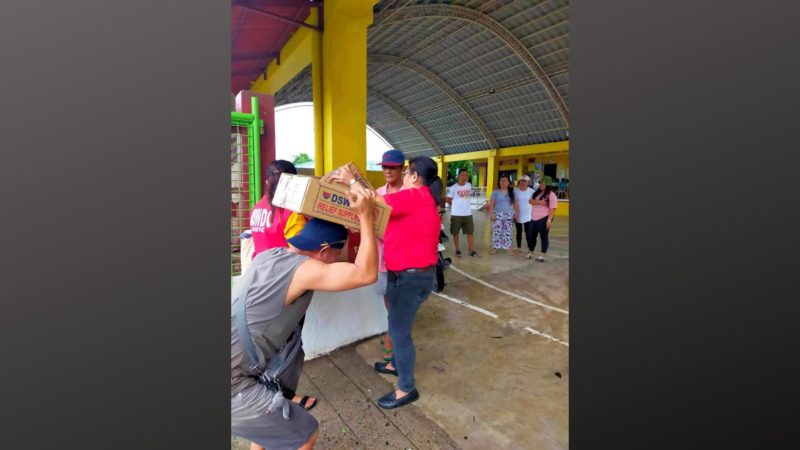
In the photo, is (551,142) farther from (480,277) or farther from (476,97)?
(480,277)

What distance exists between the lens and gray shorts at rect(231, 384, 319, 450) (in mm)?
1471

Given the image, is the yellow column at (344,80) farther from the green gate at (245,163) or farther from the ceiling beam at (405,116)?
the ceiling beam at (405,116)

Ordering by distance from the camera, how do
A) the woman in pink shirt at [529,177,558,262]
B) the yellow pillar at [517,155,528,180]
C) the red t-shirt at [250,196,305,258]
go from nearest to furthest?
the red t-shirt at [250,196,305,258] → the woman in pink shirt at [529,177,558,262] → the yellow pillar at [517,155,528,180]

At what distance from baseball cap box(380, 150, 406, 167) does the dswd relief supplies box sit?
1418 mm

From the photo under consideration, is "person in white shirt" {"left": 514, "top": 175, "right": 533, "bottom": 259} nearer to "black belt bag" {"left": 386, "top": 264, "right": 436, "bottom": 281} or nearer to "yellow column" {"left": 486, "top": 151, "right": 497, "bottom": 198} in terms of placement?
"black belt bag" {"left": 386, "top": 264, "right": 436, "bottom": 281}

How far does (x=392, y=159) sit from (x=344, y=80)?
338 centimetres

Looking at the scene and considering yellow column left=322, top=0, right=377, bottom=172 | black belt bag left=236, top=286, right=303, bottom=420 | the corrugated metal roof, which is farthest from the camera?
the corrugated metal roof

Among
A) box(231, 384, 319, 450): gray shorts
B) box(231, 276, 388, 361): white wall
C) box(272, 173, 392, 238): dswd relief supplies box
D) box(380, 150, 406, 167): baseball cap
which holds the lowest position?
box(231, 276, 388, 361): white wall

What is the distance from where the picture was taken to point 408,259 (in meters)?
2.56

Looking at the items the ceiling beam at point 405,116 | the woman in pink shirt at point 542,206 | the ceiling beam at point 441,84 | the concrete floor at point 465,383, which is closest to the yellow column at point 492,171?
the ceiling beam at point 441,84

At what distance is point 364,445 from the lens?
228 cm

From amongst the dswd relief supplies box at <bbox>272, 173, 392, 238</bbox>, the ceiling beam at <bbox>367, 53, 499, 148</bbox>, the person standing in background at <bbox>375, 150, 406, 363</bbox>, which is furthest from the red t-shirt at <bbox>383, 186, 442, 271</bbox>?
the ceiling beam at <bbox>367, 53, 499, 148</bbox>

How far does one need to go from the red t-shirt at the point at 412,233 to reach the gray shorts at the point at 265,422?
3.80ft

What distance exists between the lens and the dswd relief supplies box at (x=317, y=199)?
155 centimetres
